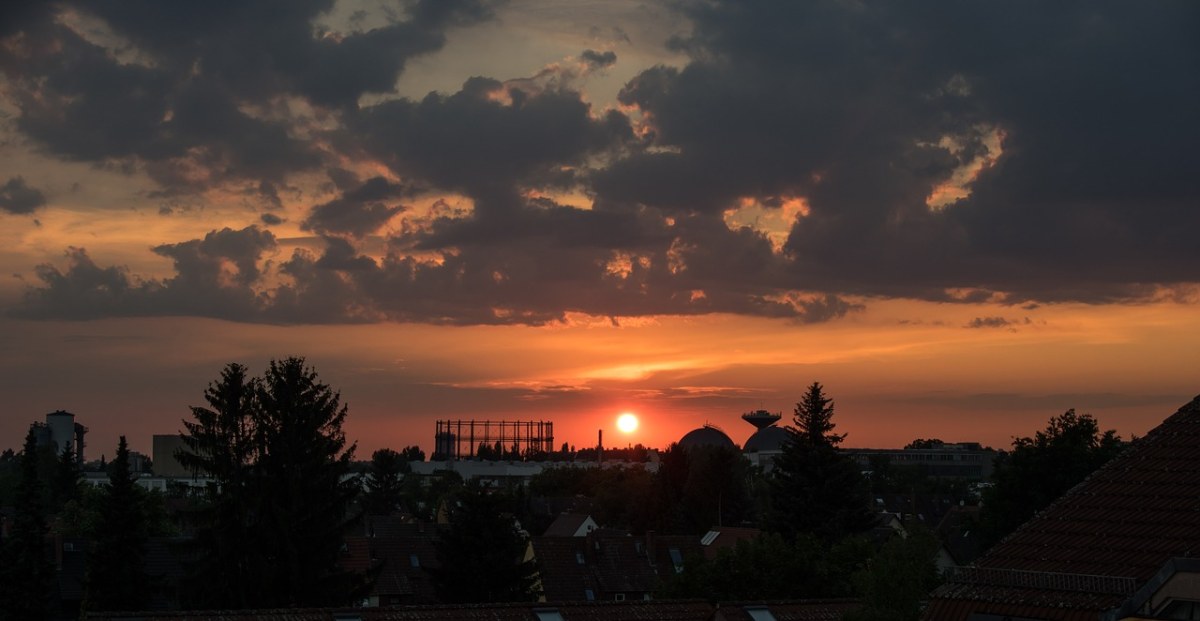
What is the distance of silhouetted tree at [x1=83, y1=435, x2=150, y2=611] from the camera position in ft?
190

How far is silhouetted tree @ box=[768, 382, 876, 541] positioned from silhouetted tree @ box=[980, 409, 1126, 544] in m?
13.1

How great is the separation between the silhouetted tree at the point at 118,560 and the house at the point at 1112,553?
47383mm

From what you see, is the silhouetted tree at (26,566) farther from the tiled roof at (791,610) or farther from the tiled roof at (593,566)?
the tiled roof at (791,610)

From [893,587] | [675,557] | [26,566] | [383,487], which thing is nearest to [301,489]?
[26,566]

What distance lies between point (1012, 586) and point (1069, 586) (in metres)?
0.98

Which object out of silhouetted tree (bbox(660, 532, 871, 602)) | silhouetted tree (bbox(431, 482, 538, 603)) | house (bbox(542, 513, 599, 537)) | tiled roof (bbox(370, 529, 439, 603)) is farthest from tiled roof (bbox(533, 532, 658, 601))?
silhouetted tree (bbox(660, 532, 871, 602))

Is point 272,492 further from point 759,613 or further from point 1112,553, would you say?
point 1112,553

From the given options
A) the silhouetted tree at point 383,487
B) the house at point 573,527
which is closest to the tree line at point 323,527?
the house at point 573,527

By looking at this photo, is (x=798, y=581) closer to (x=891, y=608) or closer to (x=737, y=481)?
(x=891, y=608)

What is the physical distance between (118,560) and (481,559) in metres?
16.0

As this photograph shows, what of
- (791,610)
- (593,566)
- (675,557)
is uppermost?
(791,610)

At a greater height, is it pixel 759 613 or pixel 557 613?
pixel 557 613

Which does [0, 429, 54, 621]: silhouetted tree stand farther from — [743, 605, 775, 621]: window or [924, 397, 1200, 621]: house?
[924, 397, 1200, 621]: house

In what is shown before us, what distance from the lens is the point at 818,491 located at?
3125 inches
